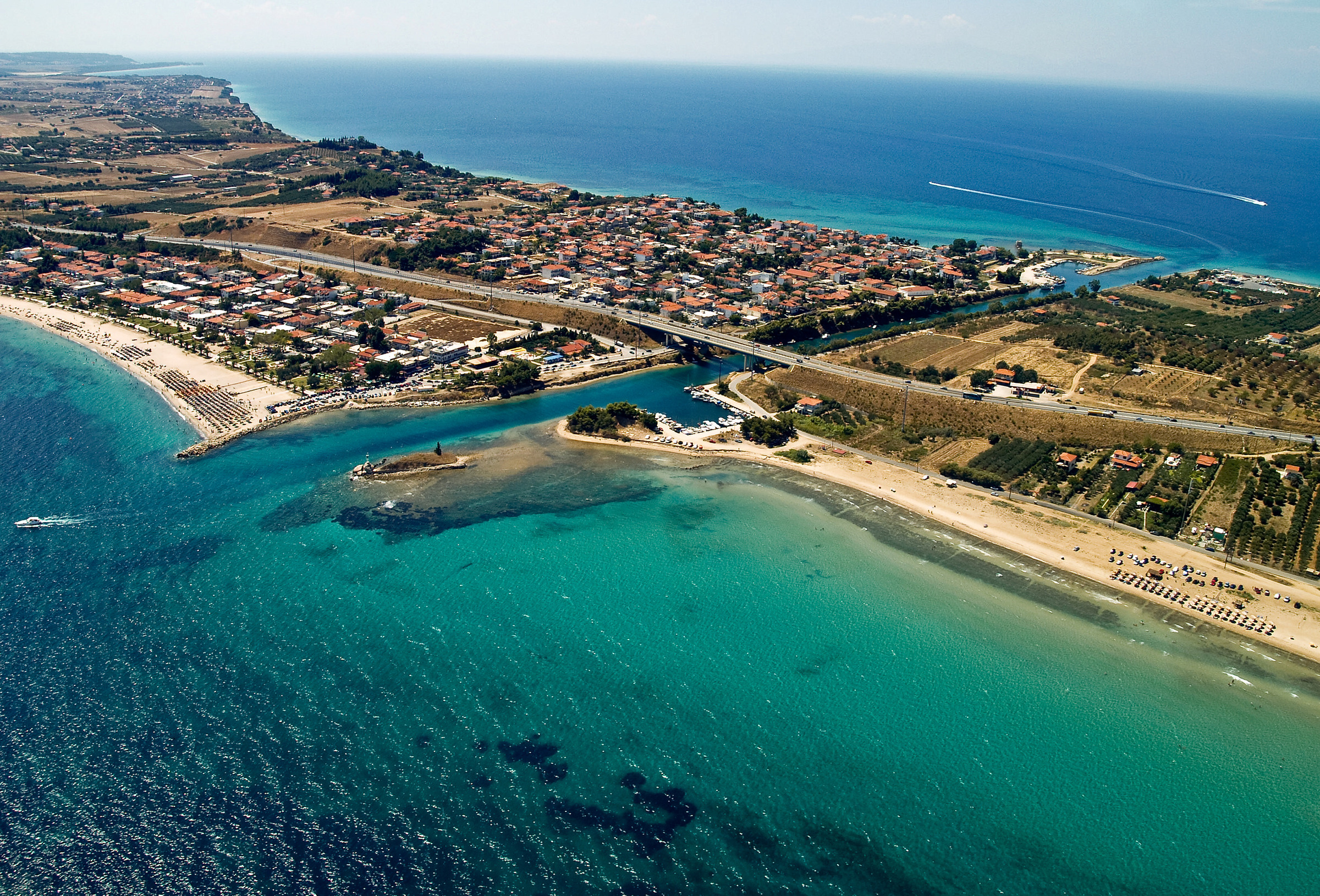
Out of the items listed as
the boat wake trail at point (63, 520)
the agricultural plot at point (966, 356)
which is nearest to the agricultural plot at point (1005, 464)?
the agricultural plot at point (966, 356)

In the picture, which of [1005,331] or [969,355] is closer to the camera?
[969,355]

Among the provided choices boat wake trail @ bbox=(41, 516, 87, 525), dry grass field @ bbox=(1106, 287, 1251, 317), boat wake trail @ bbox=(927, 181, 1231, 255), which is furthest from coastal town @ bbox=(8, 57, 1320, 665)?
boat wake trail @ bbox=(927, 181, 1231, 255)

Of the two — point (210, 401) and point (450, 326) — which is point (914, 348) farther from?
point (210, 401)

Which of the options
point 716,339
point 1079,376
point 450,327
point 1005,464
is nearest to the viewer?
point 1005,464

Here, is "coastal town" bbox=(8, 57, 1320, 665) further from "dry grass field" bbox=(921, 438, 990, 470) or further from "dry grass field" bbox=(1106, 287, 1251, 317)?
"dry grass field" bbox=(1106, 287, 1251, 317)

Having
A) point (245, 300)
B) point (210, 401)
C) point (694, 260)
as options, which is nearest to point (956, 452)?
point (210, 401)
